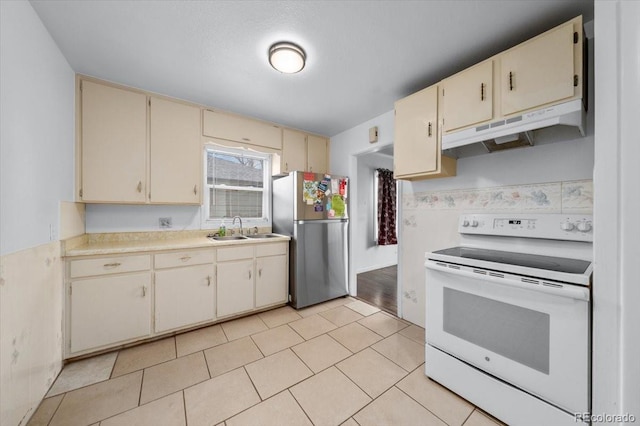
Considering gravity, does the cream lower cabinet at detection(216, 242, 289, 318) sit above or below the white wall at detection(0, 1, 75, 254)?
below

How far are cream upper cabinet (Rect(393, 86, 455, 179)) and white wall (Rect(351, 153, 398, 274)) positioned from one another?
2232 mm

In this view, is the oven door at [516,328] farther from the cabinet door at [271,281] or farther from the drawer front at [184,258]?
the drawer front at [184,258]

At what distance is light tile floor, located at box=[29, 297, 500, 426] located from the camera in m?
1.37

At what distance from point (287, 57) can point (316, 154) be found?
1837mm

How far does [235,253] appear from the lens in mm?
2561

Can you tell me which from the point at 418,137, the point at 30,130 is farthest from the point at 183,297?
the point at 418,137

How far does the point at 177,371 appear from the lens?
5.76 feet

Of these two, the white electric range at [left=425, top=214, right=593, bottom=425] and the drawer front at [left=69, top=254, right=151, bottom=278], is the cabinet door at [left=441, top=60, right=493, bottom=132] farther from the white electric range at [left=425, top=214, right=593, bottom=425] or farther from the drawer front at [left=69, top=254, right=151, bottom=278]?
the drawer front at [left=69, top=254, right=151, bottom=278]

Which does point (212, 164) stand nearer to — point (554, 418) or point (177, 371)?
point (177, 371)

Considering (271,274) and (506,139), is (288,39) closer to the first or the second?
(506,139)

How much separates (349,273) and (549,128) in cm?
250

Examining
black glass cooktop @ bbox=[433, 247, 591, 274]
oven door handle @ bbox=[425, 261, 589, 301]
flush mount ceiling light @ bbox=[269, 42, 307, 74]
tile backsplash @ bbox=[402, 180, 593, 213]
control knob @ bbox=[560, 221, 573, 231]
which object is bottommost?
oven door handle @ bbox=[425, 261, 589, 301]

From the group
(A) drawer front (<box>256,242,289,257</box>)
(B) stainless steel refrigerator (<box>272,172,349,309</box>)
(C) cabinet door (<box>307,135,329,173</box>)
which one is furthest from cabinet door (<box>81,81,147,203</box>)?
(C) cabinet door (<box>307,135,329,173</box>)

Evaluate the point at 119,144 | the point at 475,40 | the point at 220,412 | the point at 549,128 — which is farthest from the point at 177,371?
the point at 475,40
